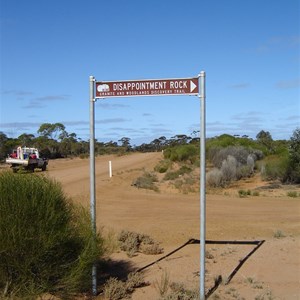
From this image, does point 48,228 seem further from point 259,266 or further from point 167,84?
point 259,266

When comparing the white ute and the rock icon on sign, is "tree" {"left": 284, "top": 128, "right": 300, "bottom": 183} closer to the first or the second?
the white ute

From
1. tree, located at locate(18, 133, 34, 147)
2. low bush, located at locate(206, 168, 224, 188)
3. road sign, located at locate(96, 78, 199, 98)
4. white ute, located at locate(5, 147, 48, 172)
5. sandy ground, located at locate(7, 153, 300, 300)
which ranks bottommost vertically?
sandy ground, located at locate(7, 153, 300, 300)

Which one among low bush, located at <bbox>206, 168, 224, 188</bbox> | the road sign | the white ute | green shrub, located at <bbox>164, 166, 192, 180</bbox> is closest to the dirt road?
the road sign

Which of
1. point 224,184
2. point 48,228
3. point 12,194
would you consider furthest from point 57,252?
point 224,184

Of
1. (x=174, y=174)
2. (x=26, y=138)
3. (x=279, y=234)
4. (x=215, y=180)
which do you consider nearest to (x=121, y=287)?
(x=279, y=234)

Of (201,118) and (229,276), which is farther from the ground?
(201,118)

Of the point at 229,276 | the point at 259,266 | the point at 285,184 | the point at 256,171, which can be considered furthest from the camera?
the point at 256,171

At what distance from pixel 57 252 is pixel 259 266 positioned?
421 centimetres

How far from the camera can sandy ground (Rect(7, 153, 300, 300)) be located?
800cm

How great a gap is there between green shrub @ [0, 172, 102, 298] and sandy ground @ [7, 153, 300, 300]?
787mm

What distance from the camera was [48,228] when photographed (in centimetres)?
636

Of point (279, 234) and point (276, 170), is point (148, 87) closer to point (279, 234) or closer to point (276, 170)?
point (279, 234)

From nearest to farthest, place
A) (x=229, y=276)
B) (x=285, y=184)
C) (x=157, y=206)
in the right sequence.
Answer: (x=229, y=276), (x=157, y=206), (x=285, y=184)

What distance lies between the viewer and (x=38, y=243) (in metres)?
6.22
